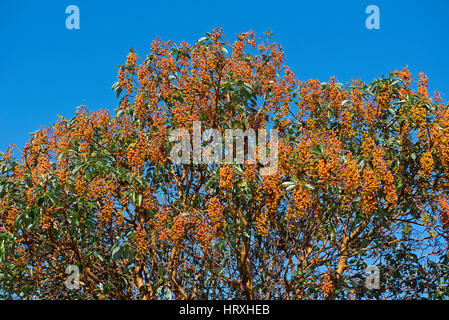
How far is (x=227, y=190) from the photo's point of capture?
184 inches

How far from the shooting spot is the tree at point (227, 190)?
15.6 ft

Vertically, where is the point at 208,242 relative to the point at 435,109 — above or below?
below

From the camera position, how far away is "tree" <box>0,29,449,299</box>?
4.74 m

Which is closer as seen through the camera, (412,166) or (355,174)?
(355,174)

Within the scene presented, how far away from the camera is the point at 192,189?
594cm

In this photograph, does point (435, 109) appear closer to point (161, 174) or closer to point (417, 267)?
point (417, 267)

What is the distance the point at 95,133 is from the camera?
5.41 m

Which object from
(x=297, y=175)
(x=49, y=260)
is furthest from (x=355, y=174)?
(x=49, y=260)
